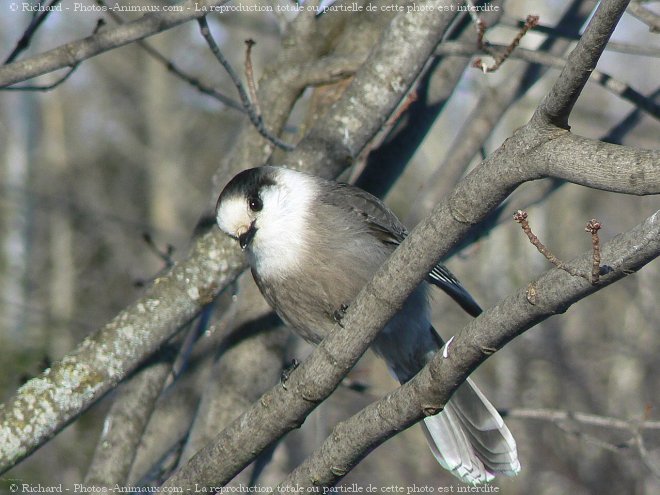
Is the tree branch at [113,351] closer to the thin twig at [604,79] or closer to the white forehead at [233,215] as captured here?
the white forehead at [233,215]

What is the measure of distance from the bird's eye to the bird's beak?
7cm

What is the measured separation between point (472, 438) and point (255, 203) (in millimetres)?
1375

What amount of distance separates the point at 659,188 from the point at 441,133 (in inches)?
589

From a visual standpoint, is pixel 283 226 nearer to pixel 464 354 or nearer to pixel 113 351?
pixel 113 351

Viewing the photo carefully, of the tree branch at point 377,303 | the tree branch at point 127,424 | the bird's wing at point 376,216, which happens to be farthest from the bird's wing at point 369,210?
the tree branch at point 377,303

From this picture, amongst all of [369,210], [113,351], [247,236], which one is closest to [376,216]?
[369,210]

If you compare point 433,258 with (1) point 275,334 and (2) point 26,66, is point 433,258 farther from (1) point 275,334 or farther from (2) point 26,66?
(1) point 275,334

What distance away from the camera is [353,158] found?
365 centimetres

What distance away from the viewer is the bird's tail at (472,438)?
3529mm

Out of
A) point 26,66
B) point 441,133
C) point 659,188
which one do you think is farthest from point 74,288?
point 659,188

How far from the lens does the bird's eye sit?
11.6 ft

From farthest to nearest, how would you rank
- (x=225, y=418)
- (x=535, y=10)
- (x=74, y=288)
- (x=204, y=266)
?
1. (x=74, y=288)
2. (x=535, y=10)
3. (x=225, y=418)
4. (x=204, y=266)

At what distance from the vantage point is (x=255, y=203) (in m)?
3.54

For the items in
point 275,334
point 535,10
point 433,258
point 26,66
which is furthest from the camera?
point 535,10
